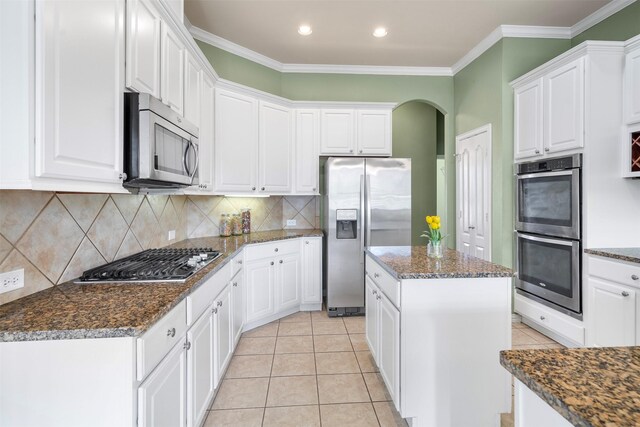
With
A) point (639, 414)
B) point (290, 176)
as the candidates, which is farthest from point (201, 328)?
point (290, 176)

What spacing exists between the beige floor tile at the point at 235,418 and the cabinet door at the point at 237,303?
0.61 meters

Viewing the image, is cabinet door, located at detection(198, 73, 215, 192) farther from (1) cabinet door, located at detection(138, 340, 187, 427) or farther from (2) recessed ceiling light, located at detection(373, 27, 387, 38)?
(2) recessed ceiling light, located at detection(373, 27, 387, 38)

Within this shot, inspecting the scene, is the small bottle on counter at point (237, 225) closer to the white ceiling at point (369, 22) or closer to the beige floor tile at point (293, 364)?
the beige floor tile at point (293, 364)

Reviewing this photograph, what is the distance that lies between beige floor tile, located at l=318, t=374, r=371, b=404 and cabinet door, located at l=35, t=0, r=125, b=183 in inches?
72.8

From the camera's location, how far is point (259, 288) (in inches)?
125

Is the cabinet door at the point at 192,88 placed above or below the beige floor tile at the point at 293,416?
above

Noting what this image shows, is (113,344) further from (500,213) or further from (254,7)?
(500,213)

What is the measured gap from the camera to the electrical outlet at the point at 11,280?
4.03ft

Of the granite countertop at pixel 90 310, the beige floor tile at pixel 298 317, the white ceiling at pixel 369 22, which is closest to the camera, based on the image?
the granite countertop at pixel 90 310

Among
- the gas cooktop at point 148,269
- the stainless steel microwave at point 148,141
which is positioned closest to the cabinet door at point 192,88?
the stainless steel microwave at point 148,141

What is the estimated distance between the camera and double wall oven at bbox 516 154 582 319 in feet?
8.55

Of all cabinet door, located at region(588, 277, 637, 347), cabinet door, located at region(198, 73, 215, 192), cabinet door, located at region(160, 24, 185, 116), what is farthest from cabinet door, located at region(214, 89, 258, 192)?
cabinet door, located at region(588, 277, 637, 347)

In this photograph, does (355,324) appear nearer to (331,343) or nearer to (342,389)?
(331,343)

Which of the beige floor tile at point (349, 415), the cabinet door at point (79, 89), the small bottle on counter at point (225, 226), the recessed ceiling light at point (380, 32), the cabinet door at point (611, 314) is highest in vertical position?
the recessed ceiling light at point (380, 32)
